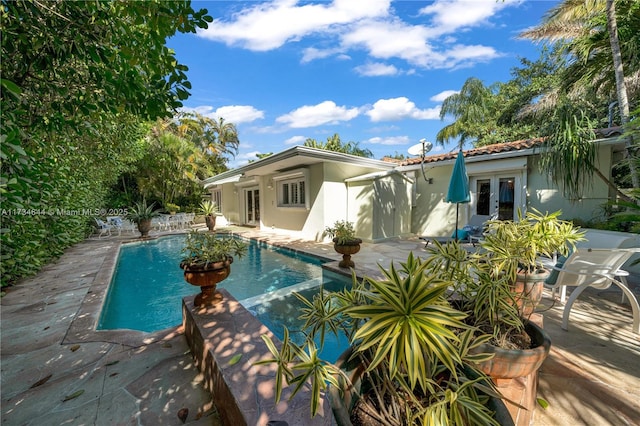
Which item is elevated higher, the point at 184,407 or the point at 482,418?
the point at 482,418

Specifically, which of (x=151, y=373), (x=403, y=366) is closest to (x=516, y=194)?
(x=403, y=366)

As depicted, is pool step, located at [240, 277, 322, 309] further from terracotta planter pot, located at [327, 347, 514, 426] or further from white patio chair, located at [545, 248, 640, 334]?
white patio chair, located at [545, 248, 640, 334]

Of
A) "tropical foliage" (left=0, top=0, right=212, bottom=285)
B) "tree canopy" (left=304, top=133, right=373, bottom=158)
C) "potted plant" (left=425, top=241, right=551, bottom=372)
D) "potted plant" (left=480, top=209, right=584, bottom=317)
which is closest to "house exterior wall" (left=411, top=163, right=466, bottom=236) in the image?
"potted plant" (left=480, top=209, right=584, bottom=317)

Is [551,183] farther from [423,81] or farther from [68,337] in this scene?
[68,337]

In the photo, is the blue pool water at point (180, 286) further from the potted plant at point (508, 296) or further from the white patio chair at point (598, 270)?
the white patio chair at point (598, 270)

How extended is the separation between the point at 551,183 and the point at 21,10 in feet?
37.6

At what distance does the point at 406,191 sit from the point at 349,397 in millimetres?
10860

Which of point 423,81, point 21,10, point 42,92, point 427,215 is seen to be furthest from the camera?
point 423,81

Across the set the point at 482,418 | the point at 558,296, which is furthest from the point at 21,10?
the point at 558,296

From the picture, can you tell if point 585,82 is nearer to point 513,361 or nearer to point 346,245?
point 346,245

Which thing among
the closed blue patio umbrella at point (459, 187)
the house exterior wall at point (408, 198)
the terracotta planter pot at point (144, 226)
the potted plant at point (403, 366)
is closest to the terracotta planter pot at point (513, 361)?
the potted plant at point (403, 366)

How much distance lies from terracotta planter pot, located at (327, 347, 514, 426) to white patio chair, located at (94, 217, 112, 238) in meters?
15.9

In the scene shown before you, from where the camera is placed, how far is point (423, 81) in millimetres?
14992

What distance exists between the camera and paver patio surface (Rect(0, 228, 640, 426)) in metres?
2.06
